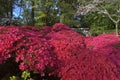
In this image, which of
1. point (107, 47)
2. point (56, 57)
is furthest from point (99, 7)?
point (56, 57)

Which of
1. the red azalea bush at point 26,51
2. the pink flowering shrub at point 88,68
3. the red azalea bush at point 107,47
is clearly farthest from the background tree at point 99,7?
the red azalea bush at point 26,51

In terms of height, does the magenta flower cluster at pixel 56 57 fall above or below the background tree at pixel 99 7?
below

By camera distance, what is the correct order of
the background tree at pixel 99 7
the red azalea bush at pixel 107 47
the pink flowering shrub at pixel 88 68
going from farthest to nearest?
the background tree at pixel 99 7 < the red azalea bush at pixel 107 47 < the pink flowering shrub at pixel 88 68

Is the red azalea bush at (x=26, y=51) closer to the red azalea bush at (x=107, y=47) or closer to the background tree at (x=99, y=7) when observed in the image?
the red azalea bush at (x=107, y=47)

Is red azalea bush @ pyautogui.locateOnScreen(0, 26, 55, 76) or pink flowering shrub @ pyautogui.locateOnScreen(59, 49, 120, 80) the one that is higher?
red azalea bush @ pyautogui.locateOnScreen(0, 26, 55, 76)

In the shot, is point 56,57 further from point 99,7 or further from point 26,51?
point 99,7

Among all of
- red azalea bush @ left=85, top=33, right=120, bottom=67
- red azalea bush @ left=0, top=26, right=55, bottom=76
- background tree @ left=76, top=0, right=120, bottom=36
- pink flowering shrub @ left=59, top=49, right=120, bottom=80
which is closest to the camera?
red azalea bush @ left=0, top=26, right=55, bottom=76

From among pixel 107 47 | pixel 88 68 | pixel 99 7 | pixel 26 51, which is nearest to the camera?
pixel 26 51

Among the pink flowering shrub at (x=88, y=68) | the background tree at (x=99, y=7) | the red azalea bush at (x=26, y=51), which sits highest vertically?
the background tree at (x=99, y=7)

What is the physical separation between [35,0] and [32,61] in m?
19.9

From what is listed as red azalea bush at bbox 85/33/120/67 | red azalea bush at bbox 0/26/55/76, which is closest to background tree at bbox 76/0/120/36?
red azalea bush at bbox 85/33/120/67

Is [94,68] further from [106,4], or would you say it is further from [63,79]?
[106,4]

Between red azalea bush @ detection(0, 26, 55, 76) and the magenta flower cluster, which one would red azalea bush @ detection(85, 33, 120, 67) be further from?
red azalea bush @ detection(0, 26, 55, 76)

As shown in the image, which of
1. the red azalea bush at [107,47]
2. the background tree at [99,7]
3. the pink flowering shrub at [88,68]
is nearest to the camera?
the pink flowering shrub at [88,68]
